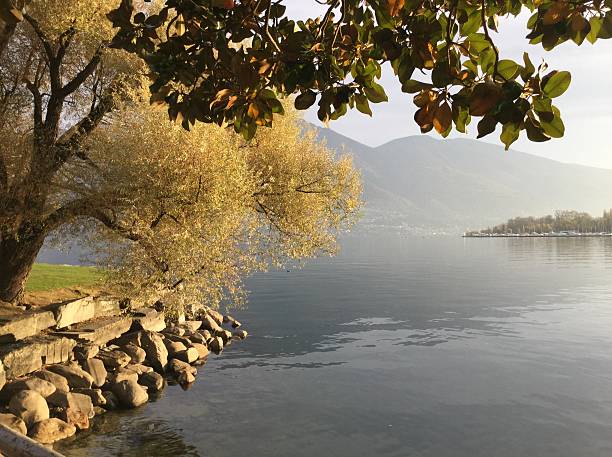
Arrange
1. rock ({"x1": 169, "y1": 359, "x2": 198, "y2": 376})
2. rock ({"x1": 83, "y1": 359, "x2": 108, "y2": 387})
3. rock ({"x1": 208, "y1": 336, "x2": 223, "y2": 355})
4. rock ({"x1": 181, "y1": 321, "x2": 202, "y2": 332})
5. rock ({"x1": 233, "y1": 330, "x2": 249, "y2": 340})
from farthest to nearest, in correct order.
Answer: rock ({"x1": 233, "y1": 330, "x2": 249, "y2": 340}), rock ({"x1": 181, "y1": 321, "x2": 202, "y2": 332}), rock ({"x1": 208, "y1": 336, "x2": 223, "y2": 355}), rock ({"x1": 169, "y1": 359, "x2": 198, "y2": 376}), rock ({"x1": 83, "y1": 359, "x2": 108, "y2": 387})

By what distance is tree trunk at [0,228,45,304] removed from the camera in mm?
21828

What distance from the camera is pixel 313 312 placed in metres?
43.2

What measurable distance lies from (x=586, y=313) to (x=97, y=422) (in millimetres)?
37078

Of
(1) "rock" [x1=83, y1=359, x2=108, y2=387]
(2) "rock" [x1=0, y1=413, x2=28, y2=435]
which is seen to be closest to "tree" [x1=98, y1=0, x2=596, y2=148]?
(2) "rock" [x1=0, y1=413, x2=28, y2=435]

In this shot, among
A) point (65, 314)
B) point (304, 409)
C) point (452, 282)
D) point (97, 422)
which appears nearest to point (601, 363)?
point (304, 409)

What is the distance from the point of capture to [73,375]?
17.6 metres

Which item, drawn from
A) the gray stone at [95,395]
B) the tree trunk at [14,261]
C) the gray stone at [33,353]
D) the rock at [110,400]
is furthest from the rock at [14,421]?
the tree trunk at [14,261]

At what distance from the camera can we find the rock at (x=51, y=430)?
13.9 metres

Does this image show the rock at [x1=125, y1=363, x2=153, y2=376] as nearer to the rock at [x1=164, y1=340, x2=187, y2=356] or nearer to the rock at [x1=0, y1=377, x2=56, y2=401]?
the rock at [x1=164, y1=340, x2=187, y2=356]

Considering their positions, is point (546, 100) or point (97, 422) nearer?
point (546, 100)

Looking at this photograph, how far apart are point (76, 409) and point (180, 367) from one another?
6911mm

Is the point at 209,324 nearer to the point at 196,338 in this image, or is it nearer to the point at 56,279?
the point at 196,338

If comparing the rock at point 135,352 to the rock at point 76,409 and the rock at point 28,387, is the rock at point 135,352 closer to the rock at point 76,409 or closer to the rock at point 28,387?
the rock at point 76,409

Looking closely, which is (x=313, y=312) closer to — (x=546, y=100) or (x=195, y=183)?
(x=195, y=183)
